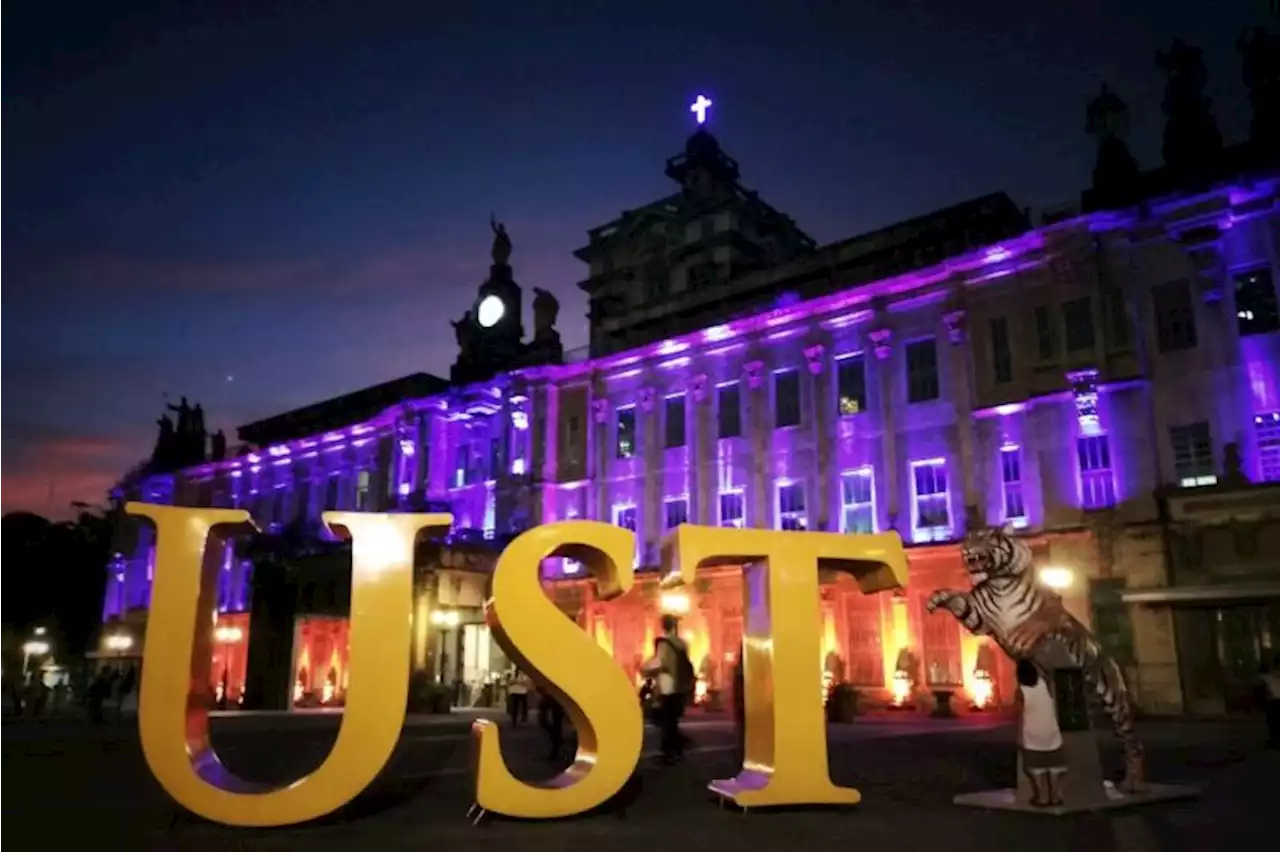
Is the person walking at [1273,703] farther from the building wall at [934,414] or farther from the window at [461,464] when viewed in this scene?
the window at [461,464]

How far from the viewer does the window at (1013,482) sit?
2539 cm

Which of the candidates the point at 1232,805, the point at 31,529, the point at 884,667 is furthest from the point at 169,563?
the point at 31,529

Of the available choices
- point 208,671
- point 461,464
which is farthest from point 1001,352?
point 208,671

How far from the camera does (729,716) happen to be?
26391 mm

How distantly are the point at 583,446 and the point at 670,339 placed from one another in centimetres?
530

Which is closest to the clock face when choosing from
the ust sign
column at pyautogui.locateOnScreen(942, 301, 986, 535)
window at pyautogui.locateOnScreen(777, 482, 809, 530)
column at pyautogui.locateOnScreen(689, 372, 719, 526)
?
column at pyautogui.locateOnScreen(689, 372, 719, 526)

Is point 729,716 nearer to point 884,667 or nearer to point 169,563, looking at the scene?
point 884,667

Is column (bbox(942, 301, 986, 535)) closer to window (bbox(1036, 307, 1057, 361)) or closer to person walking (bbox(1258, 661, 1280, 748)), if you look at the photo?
window (bbox(1036, 307, 1057, 361))

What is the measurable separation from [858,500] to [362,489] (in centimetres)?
2304

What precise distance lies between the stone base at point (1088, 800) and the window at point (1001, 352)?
18.5 metres

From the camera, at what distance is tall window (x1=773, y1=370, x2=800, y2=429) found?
99.1 feet

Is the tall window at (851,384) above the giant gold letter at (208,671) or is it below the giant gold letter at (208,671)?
above

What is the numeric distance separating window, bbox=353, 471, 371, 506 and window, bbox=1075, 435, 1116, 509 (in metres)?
29.0

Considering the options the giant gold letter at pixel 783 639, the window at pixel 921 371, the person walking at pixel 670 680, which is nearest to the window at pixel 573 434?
the window at pixel 921 371
